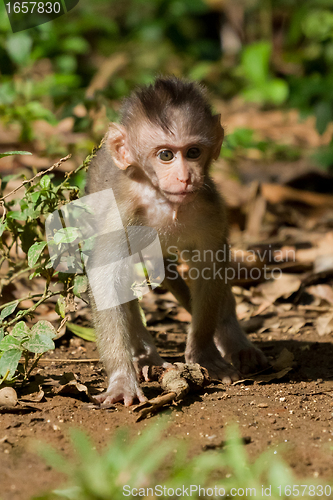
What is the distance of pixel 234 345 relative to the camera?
4812 millimetres

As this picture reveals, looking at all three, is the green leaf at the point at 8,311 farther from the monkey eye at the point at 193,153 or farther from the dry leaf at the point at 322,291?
the dry leaf at the point at 322,291

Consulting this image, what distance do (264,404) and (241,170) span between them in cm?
647

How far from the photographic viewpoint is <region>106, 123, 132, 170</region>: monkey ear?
4.37 metres

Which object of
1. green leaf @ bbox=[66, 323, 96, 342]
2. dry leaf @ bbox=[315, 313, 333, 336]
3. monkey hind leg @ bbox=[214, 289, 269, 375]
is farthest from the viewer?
dry leaf @ bbox=[315, 313, 333, 336]

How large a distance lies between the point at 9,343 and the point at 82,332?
5.30 ft

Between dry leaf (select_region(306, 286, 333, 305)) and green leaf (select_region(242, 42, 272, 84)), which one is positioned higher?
green leaf (select_region(242, 42, 272, 84))


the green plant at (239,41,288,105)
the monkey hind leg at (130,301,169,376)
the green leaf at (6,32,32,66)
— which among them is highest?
the green leaf at (6,32,32,66)

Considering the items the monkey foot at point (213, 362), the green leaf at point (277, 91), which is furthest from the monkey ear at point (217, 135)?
the green leaf at point (277, 91)

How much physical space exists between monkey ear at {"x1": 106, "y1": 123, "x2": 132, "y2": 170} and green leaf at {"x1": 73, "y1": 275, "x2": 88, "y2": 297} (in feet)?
3.15

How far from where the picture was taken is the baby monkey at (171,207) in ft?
13.1
